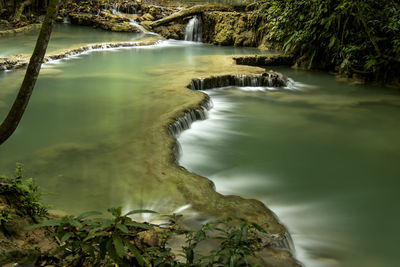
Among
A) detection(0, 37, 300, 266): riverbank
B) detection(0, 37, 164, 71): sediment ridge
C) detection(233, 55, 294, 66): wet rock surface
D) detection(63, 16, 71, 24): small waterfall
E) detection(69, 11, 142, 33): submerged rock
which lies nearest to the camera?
detection(0, 37, 300, 266): riverbank

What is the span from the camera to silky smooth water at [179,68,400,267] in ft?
12.3

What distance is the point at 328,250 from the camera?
3521mm

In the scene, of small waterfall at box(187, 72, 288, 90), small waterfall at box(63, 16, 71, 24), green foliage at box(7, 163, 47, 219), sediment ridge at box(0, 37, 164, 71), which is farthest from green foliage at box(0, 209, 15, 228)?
small waterfall at box(63, 16, 71, 24)

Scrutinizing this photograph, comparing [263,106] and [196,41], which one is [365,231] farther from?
[196,41]

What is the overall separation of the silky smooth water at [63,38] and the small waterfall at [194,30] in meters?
2.32

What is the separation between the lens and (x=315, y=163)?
5457 millimetres

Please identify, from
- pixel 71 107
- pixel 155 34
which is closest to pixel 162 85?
pixel 71 107

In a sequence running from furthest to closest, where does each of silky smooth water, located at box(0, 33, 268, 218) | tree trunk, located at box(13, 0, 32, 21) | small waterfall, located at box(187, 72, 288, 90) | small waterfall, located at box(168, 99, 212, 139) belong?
tree trunk, located at box(13, 0, 32, 21)
small waterfall, located at box(187, 72, 288, 90)
small waterfall, located at box(168, 99, 212, 139)
silky smooth water, located at box(0, 33, 268, 218)

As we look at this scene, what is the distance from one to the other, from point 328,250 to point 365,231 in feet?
2.22

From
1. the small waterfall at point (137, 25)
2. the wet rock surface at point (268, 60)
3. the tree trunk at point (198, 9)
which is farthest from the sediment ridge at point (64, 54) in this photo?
the wet rock surface at point (268, 60)

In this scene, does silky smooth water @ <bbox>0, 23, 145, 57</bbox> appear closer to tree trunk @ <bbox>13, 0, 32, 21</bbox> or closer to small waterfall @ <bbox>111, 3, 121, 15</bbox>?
small waterfall @ <bbox>111, 3, 121, 15</bbox>

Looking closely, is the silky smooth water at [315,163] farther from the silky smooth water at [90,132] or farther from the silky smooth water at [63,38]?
the silky smooth water at [63,38]

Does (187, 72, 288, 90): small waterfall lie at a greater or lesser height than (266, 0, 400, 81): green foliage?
lesser

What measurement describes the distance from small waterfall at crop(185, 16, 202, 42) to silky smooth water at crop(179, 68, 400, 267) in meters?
8.59
